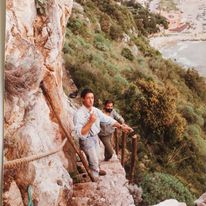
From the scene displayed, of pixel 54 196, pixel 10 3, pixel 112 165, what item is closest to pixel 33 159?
pixel 54 196

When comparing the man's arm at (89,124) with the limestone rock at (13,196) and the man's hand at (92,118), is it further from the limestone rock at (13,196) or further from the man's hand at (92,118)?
the limestone rock at (13,196)

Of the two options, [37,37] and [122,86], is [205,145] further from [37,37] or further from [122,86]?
[37,37]

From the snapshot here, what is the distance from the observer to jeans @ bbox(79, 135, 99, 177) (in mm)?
2714

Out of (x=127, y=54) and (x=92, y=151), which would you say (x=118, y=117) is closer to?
(x=92, y=151)

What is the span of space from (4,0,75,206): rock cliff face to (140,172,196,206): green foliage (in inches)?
16.7

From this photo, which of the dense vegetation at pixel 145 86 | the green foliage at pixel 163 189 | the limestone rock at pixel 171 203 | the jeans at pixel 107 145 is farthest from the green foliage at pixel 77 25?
the limestone rock at pixel 171 203

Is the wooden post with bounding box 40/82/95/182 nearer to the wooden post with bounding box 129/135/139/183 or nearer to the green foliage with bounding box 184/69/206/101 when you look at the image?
the wooden post with bounding box 129/135/139/183

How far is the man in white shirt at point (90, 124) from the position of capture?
271 centimetres

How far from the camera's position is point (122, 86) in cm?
276

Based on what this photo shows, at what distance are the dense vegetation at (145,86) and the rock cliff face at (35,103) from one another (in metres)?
0.12

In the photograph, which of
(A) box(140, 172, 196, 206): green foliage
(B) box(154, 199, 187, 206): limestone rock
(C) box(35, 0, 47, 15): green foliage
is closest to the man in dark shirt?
(A) box(140, 172, 196, 206): green foliage

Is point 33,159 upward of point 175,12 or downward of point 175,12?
downward

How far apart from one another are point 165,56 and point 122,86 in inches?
11.9

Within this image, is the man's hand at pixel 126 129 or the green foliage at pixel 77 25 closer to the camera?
the man's hand at pixel 126 129
